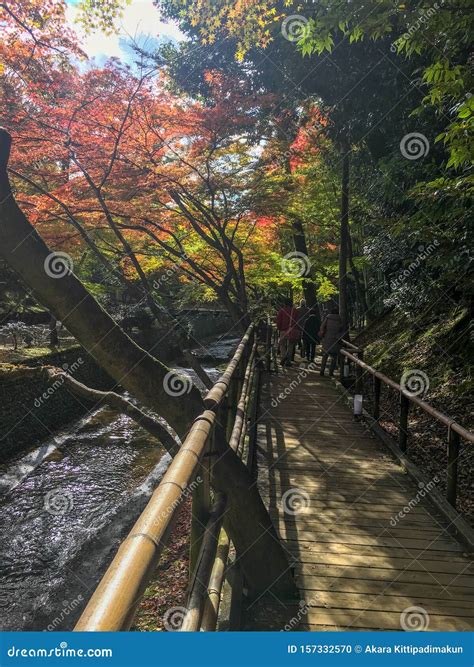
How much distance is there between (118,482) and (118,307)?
11595mm

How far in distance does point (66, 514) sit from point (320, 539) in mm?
4847

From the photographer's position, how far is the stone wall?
9.12 metres

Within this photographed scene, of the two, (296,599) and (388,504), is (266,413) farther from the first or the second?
(296,599)

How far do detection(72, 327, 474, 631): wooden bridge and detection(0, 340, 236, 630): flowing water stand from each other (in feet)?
8.61

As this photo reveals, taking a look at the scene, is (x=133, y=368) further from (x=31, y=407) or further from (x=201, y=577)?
(x=31, y=407)

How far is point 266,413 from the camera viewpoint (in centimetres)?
748

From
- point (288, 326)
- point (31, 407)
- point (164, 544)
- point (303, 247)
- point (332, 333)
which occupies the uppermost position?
point (303, 247)

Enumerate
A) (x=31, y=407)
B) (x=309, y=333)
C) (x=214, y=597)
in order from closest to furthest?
(x=214, y=597), (x=31, y=407), (x=309, y=333)

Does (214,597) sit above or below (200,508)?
below

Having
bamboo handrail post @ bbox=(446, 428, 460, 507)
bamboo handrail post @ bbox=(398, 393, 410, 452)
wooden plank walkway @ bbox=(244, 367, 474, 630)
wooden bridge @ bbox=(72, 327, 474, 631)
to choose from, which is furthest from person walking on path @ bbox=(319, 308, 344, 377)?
bamboo handrail post @ bbox=(446, 428, 460, 507)

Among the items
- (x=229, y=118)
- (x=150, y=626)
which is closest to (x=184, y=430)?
(x=150, y=626)

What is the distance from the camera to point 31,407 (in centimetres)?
1008

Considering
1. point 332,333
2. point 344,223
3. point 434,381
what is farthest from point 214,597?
point 344,223

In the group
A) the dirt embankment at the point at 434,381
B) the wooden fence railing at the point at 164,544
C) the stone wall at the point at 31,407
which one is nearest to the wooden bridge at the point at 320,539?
the wooden fence railing at the point at 164,544
